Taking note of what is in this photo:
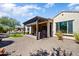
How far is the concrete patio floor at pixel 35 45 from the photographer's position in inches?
276

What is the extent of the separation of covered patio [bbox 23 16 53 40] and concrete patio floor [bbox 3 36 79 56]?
0.25 m

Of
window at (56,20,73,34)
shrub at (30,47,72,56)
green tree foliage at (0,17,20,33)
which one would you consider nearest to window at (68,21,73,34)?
window at (56,20,73,34)

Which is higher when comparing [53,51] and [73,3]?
[73,3]

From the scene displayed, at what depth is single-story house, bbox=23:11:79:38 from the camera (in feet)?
24.1

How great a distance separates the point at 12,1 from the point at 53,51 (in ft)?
7.46

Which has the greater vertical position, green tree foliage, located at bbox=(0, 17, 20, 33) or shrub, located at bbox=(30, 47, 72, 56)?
green tree foliage, located at bbox=(0, 17, 20, 33)

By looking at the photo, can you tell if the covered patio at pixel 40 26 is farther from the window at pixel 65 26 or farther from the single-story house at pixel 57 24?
the window at pixel 65 26

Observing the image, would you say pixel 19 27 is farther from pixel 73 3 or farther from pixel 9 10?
pixel 73 3

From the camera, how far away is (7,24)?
7234 mm

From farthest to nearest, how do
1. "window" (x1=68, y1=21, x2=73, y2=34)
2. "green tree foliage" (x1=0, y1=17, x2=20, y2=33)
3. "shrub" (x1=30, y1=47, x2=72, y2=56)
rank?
"window" (x1=68, y1=21, x2=73, y2=34), "green tree foliage" (x1=0, y1=17, x2=20, y2=33), "shrub" (x1=30, y1=47, x2=72, y2=56)

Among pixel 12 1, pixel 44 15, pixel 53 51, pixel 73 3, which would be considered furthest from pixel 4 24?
pixel 73 3

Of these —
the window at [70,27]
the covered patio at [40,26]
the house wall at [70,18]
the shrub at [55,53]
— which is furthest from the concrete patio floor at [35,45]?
the house wall at [70,18]

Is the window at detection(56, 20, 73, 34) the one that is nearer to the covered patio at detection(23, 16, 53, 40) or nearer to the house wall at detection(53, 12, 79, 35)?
Answer: the house wall at detection(53, 12, 79, 35)

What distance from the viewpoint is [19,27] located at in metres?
7.49
